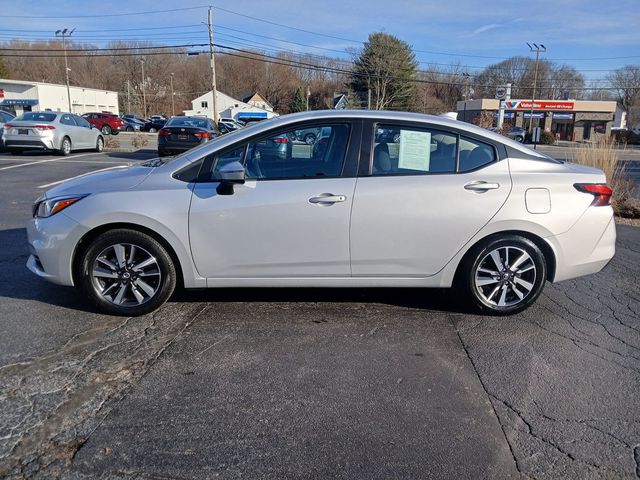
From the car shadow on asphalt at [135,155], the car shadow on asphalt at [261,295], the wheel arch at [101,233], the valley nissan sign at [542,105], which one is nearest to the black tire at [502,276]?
the car shadow on asphalt at [261,295]

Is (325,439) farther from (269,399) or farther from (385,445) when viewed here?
(269,399)

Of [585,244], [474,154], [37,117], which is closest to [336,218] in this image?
[474,154]

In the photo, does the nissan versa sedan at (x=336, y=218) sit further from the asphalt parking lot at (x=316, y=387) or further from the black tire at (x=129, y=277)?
the asphalt parking lot at (x=316, y=387)

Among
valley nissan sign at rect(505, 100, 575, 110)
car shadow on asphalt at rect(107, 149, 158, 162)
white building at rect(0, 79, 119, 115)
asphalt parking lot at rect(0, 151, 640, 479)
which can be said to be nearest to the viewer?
asphalt parking lot at rect(0, 151, 640, 479)

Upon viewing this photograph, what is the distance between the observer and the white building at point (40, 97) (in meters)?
52.4

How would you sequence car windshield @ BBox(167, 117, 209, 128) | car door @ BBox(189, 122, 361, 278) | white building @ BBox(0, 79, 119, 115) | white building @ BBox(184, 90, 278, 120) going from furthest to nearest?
white building @ BBox(184, 90, 278, 120) → white building @ BBox(0, 79, 119, 115) → car windshield @ BBox(167, 117, 209, 128) → car door @ BBox(189, 122, 361, 278)

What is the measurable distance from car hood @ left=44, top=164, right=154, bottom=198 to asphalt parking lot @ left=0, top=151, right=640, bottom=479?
3.26ft

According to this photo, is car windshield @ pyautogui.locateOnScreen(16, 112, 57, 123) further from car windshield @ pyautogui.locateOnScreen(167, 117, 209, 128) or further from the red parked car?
the red parked car

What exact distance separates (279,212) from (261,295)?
1.05 m

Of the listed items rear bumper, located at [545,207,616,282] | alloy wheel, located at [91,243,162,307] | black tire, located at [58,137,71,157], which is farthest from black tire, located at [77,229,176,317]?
black tire, located at [58,137,71,157]

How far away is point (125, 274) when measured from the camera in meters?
4.04

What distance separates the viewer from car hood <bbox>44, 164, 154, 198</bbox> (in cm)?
401

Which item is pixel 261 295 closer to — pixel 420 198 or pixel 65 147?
pixel 420 198

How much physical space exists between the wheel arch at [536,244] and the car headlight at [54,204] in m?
3.14
